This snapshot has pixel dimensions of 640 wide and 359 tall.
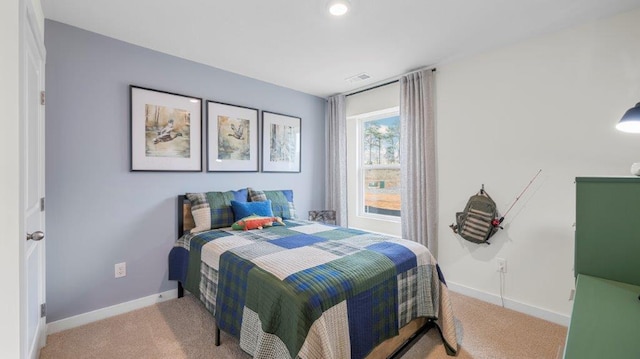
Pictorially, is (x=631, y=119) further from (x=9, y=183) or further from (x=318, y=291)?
(x=9, y=183)

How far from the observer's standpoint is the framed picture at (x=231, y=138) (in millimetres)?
2949

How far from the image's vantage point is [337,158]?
157 inches

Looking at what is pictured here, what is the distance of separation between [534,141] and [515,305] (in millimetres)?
1463

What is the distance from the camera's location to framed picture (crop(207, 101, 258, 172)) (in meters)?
2.95

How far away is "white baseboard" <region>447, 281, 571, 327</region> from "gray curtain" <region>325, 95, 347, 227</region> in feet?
5.37

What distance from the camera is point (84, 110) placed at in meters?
2.23

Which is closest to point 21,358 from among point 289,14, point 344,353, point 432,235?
point 344,353

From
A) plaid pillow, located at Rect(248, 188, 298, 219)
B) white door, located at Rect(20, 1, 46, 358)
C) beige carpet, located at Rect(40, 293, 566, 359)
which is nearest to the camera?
white door, located at Rect(20, 1, 46, 358)

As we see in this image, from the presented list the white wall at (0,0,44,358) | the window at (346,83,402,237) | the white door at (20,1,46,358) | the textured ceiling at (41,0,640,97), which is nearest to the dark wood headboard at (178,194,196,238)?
the white door at (20,1,46,358)

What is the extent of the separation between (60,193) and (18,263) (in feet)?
4.38

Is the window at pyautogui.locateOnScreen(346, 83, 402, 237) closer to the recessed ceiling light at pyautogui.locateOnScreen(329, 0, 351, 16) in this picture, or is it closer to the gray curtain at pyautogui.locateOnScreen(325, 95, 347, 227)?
the gray curtain at pyautogui.locateOnScreen(325, 95, 347, 227)

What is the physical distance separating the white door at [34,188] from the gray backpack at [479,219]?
10.3ft

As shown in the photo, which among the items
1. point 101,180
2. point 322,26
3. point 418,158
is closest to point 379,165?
point 418,158

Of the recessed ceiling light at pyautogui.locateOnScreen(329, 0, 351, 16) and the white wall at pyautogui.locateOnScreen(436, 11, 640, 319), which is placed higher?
the recessed ceiling light at pyautogui.locateOnScreen(329, 0, 351, 16)
